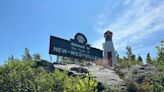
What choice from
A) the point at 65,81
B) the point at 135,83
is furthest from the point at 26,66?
the point at 135,83

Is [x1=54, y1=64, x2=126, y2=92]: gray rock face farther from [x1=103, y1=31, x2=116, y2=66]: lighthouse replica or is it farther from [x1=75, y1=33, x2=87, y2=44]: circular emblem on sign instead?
[x1=103, y1=31, x2=116, y2=66]: lighthouse replica

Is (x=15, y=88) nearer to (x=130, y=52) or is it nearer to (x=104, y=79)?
(x=104, y=79)

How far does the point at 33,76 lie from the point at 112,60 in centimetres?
1988

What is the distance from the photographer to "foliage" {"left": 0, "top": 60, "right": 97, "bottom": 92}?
22.1 metres

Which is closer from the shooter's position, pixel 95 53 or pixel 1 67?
pixel 1 67

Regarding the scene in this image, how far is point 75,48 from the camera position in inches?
1474

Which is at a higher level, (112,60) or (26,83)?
(112,60)

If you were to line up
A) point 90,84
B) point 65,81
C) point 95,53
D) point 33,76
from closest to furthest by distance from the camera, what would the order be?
point 90,84 < point 65,81 < point 33,76 < point 95,53

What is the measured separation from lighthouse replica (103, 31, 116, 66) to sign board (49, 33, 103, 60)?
0.89 meters

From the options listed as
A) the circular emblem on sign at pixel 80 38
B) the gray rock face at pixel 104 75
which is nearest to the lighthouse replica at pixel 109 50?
the circular emblem on sign at pixel 80 38

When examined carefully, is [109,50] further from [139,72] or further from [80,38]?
[139,72]

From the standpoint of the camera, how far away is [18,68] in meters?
24.4

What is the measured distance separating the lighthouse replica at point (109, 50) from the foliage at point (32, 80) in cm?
1848

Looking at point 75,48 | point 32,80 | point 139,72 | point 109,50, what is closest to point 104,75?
point 139,72
